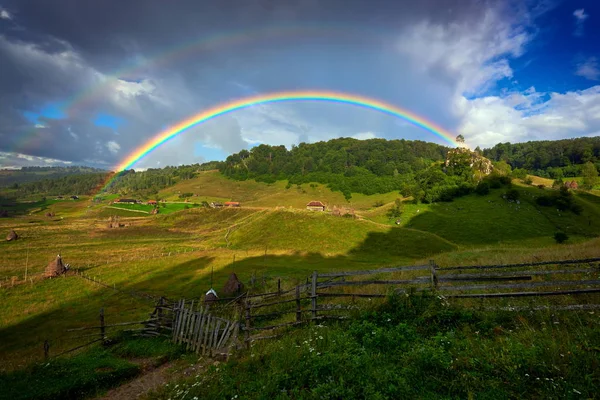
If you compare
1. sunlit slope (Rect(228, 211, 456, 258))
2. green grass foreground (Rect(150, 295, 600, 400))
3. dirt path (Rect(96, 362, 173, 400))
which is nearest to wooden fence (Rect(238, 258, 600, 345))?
green grass foreground (Rect(150, 295, 600, 400))

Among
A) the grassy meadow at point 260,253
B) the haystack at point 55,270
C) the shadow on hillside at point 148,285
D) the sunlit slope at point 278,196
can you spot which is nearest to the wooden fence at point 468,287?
the grassy meadow at point 260,253

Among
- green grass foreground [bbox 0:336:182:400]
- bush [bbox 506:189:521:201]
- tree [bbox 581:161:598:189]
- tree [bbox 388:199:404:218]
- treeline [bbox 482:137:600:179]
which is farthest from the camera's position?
treeline [bbox 482:137:600:179]

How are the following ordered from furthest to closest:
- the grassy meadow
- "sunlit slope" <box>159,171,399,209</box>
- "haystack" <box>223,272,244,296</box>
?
"sunlit slope" <box>159,171,399,209</box>
"haystack" <box>223,272,244,296</box>
the grassy meadow

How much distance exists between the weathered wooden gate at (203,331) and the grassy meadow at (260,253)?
9.50ft

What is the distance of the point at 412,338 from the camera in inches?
317

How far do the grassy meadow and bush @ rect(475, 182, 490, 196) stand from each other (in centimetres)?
191

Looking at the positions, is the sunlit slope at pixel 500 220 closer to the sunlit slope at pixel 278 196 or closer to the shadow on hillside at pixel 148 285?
the shadow on hillside at pixel 148 285

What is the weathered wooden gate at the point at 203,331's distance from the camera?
12.6m

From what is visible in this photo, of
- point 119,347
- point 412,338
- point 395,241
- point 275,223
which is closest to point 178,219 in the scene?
point 275,223

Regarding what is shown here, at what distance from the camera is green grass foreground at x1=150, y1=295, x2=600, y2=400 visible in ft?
17.9

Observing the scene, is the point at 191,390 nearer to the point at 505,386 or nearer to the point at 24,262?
the point at 505,386

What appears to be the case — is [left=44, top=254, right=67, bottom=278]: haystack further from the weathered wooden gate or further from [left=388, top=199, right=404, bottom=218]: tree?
[left=388, top=199, right=404, bottom=218]: tree

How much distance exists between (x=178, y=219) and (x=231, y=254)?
66410 mm

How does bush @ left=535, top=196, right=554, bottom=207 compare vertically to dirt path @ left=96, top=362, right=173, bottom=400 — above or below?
above
